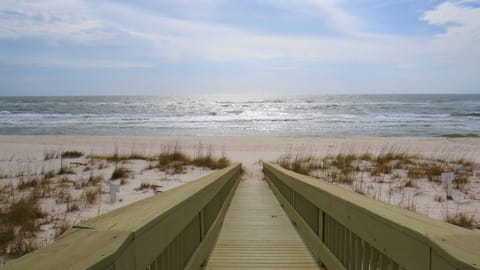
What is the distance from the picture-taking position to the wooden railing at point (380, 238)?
4.94 ft

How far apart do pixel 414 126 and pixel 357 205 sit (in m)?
37.0

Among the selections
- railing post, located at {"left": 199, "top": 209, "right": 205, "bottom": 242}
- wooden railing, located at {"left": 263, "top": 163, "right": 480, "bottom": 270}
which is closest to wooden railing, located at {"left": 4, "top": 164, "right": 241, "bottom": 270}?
railing post, located at {"left": 199, "top": 209, "right": 205, "bottom": 242}

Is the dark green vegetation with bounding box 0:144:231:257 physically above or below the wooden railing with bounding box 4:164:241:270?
below

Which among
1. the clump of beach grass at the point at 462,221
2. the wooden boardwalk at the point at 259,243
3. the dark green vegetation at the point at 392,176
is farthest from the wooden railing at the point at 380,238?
the dark green vegetation at the point at 392,176

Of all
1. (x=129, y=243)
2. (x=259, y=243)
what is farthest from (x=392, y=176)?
(x=129, y=243)

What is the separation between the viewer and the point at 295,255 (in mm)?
4020

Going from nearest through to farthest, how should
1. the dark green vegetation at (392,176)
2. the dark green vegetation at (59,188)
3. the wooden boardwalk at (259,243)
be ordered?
1. the wooden boardwalk at (259,243)
2. the dark green vegetation at (59,188)
3. the dark green vegetation at (392,176)

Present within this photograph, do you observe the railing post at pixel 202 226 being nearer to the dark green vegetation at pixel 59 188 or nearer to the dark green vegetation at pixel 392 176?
the dark green vegetation at pixel 59 188

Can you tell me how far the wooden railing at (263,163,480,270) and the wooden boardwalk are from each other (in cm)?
23

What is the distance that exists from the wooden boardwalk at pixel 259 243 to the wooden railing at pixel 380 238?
23cm

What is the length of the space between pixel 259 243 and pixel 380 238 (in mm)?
2467

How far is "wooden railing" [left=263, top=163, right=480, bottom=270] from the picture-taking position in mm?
1507

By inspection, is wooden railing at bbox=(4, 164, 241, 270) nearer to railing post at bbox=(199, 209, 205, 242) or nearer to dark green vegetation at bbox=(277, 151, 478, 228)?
railing post at bbox=(199, 209, 205, 242)

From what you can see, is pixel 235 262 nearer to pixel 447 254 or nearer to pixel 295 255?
pixel 295 255
